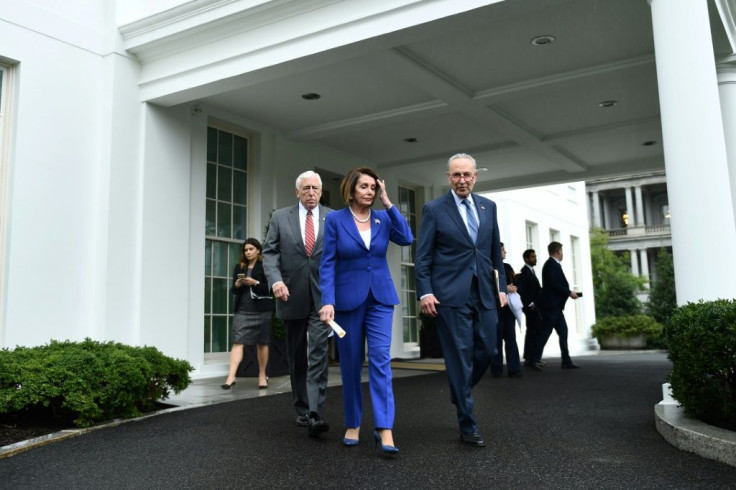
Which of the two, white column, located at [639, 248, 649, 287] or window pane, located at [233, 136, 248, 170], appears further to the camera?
white column, located at [639, 248, 649, 287]

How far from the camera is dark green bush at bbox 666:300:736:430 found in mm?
4031

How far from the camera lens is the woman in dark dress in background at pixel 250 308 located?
26.1ft

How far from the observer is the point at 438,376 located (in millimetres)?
9914

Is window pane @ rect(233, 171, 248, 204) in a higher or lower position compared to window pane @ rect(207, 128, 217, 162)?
lower

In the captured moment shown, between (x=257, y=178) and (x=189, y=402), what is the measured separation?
5.17 metres

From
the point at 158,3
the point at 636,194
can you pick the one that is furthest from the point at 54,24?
the point at 636,194

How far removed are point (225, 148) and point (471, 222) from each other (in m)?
7.21

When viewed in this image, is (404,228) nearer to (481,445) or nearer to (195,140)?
(481,445)

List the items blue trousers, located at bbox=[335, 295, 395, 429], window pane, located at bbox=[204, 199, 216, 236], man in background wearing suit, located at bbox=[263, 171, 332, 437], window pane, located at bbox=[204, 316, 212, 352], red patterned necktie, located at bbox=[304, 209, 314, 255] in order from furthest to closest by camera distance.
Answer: window pane, located at bbox=[204, 199, 216, 236] < window pane, located at bbox=[204, 316, 212, 352] < red patterned necktie, located at bbox=[304, 209, 314, 255] < man in background wearing suit, located at bbox=[263, 171, 332, 437] < blue trousers, located at bbox=[335, 295, 395, 429]

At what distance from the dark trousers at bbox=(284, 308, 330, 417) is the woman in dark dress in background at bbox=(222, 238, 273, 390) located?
9.07 ft

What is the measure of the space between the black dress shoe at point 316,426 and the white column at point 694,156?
291 centimetres

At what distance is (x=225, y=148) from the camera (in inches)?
432

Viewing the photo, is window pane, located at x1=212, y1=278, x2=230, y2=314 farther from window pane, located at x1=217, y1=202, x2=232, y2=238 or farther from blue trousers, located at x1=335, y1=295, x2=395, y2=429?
blue trousers, located at x1=335, y1=295, x2=395, y2=429

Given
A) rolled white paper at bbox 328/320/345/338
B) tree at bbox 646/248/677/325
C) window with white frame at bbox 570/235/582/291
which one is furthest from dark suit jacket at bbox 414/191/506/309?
tree at bbox 646/248/677/325
